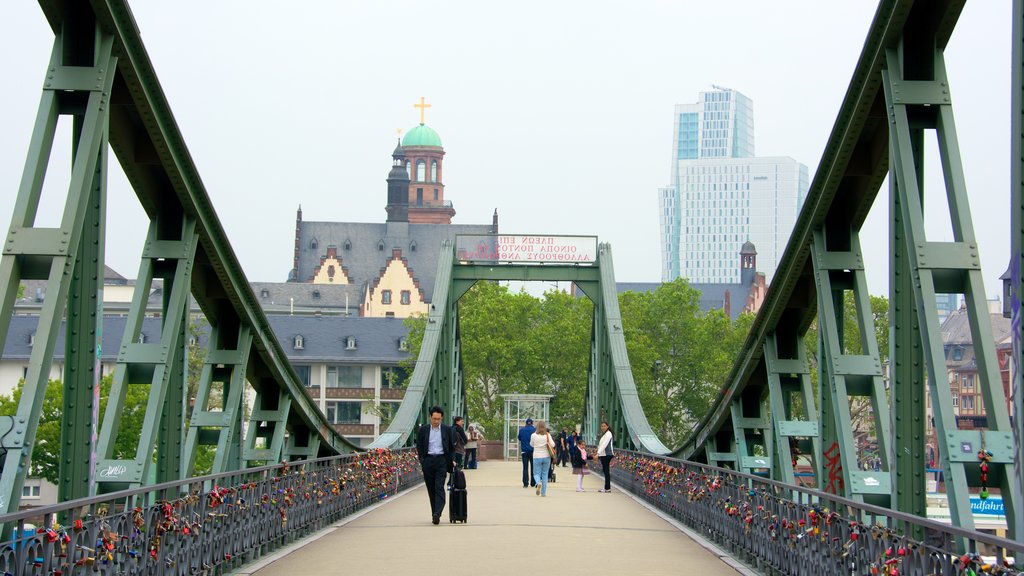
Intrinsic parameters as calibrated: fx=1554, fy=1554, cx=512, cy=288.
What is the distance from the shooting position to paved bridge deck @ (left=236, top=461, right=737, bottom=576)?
43.5 feet

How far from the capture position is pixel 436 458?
717 inches

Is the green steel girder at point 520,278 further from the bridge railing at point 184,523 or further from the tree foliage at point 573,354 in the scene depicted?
the tree foliage at point 573,354

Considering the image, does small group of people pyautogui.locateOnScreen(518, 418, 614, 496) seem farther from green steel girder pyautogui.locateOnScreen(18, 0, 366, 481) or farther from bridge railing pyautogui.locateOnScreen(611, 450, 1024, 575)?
green steel girder pyautogui.locateOnScreen(18, 0, 366, 481)

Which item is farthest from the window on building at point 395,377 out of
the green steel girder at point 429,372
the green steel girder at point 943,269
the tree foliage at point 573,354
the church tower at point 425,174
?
the green steel girder at point 943,269

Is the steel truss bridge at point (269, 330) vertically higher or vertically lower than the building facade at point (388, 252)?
lower

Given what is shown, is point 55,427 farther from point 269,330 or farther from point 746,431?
point 269,330

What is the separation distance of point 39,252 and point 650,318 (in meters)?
82.8

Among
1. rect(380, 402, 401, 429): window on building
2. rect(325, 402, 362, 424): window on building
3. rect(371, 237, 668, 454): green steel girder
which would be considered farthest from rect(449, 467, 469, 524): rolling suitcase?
rect(325, 402, 362, 424): window on building

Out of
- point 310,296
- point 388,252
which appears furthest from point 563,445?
point 388,252

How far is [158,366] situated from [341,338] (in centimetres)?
8913

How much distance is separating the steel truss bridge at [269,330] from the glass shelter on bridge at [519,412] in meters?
41.7

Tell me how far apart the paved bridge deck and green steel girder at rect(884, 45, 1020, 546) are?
341 cm

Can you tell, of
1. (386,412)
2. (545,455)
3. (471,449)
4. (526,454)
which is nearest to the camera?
(545,455)

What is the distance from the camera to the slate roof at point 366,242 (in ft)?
481
